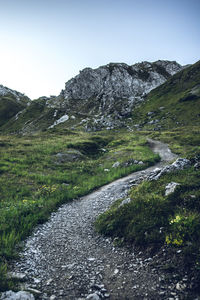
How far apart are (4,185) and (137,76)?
510 ft

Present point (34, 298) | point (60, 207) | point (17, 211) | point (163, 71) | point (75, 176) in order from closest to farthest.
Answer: point (34, 298)
point (17, 211)
point (60, 207)
point (75, 176)
point (163, 71)

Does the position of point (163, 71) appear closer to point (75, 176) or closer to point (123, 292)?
point (75, 176)

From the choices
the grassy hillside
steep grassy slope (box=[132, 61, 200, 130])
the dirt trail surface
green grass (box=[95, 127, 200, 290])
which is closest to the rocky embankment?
the dirt trail surface

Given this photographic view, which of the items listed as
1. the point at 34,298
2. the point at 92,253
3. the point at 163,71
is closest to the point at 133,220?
the point at 92,253

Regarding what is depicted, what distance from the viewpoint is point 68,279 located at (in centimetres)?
613

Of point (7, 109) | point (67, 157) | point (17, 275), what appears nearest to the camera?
point (17, 275)

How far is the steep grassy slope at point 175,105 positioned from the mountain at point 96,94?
63.6ft

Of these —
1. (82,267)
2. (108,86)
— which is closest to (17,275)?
(82,267)

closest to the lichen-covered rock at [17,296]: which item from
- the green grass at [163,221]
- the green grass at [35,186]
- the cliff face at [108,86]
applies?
the green grass at [35,186]

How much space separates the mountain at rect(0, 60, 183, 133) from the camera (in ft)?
391

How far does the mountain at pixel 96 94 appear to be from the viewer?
391ft

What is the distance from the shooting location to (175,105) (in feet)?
277

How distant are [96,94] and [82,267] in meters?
148

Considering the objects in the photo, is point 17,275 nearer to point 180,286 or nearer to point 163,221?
point 180,286
